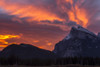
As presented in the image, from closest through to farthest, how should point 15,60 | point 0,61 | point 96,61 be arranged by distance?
point 0,61 < point 15,60 < point 96,61

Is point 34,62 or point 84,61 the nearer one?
point 34,62

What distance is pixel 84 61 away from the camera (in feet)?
558

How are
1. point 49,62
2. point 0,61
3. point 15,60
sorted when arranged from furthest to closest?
point 49,62
point 15,60
point 0,61

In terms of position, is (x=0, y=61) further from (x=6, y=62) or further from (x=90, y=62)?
(x=90, y=62)

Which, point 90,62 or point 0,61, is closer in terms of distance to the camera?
point 0,61

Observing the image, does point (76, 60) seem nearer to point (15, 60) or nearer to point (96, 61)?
point (96, 61)

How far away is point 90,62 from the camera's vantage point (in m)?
168

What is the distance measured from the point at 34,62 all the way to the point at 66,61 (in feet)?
150

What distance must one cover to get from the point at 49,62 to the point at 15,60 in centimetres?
3335

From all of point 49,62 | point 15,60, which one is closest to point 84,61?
point 49,62

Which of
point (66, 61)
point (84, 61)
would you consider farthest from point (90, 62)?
point (66, 61)

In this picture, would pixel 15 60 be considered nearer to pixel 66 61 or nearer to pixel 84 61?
pixel 66 61

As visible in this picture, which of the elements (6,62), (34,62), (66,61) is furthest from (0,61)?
(66,61)

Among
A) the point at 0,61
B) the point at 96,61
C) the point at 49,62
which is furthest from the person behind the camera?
the point at 96,61
